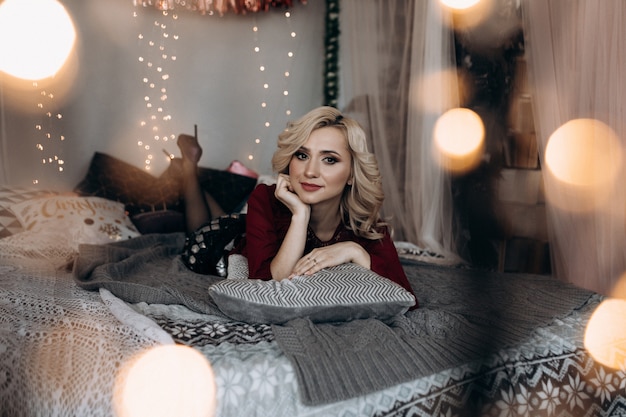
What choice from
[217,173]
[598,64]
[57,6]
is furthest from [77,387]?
[57,6]

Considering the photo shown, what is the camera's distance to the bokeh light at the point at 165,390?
1021mm

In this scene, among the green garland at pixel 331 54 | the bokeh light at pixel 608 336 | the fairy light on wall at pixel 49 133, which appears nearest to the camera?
the bokeh light at pixel 608 336

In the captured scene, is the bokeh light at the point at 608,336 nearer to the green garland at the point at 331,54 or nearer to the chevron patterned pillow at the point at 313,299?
the chevron patterned pillow at the point at 313,299

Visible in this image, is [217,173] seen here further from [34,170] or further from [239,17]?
[239,17]

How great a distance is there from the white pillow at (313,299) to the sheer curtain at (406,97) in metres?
1.11

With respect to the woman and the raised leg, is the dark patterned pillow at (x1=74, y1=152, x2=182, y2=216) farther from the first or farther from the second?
the woman

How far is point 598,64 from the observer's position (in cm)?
164

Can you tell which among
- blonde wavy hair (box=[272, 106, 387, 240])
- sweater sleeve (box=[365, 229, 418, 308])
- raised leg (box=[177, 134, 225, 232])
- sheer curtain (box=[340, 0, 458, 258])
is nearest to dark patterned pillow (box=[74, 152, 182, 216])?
raised leg (box=[177, 134, 225, 232])

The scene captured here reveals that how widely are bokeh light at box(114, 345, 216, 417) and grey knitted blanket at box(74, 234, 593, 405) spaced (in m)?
0.19

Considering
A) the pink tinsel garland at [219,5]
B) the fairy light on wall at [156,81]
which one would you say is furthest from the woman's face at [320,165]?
the pink tinsel garland at [219,5]

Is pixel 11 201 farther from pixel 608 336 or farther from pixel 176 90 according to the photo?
pixel 608 336

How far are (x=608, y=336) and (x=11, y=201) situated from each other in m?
2.58

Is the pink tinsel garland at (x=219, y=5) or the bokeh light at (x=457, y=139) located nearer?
the bokeh light at (x=457, y=139)

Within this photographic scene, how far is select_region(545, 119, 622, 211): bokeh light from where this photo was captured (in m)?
1.62
